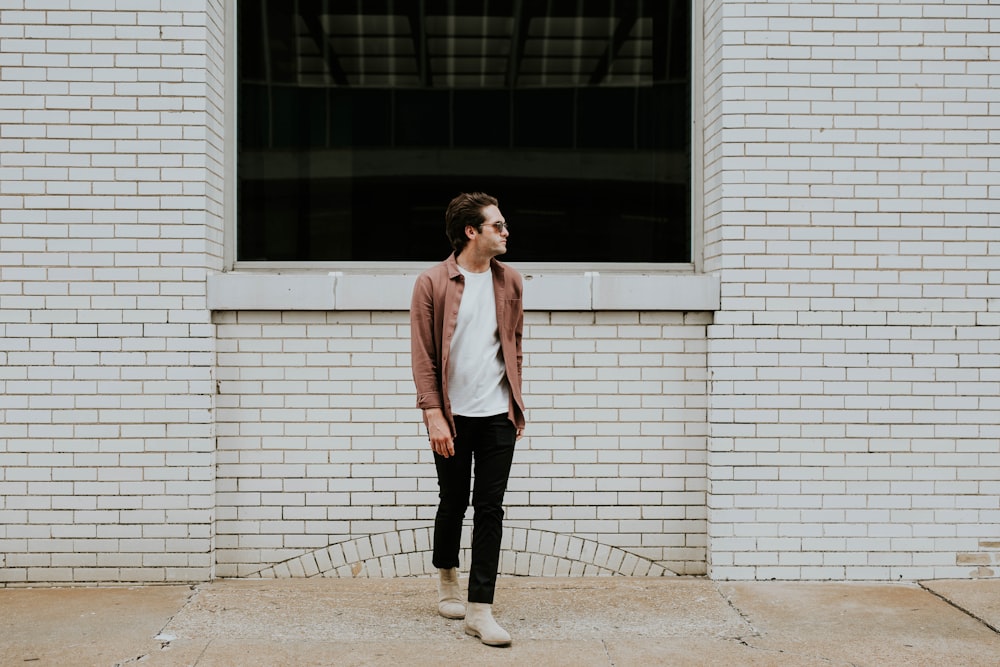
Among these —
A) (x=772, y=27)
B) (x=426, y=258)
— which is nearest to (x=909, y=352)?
(x=772, y=27)

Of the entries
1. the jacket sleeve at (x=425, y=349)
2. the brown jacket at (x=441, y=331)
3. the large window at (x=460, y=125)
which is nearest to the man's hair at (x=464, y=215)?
the brown jacket at (x=441, y=331)

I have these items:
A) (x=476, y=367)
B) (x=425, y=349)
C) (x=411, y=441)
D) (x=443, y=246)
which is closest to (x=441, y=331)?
(x=425, y=349)

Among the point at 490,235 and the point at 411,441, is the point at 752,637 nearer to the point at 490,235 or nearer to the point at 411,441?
the point at 411,441

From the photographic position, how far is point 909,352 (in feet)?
18.0

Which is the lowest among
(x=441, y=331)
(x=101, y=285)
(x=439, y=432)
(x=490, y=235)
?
Answer: (x=439, y=432)

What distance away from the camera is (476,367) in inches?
176

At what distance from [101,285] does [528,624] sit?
2842 mm

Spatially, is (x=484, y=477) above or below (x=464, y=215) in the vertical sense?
below

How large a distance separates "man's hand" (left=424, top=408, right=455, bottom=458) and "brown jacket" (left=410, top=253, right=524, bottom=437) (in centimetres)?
4

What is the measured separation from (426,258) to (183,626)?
2.36 m

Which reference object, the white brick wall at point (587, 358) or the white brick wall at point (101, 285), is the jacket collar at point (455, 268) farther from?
the white brick wall at point (101, 285)

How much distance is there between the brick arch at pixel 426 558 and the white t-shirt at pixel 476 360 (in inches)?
52.2

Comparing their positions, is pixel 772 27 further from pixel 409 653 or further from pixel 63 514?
pixel 63 514

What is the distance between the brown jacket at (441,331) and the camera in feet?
14.5
